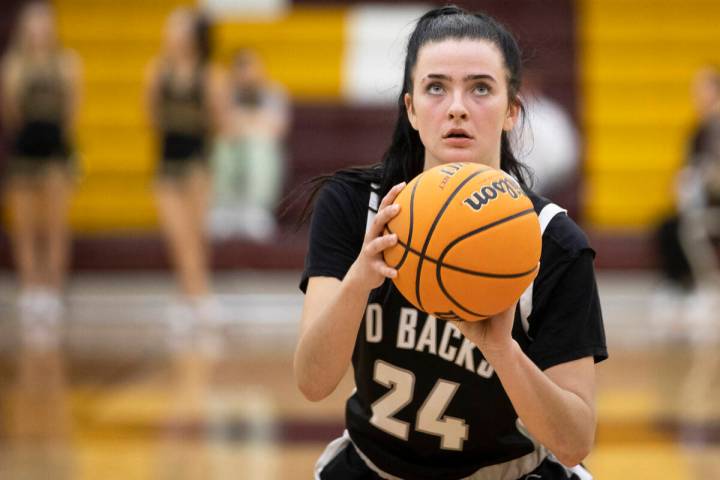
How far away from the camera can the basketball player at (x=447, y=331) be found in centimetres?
215

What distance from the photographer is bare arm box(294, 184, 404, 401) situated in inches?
79.7

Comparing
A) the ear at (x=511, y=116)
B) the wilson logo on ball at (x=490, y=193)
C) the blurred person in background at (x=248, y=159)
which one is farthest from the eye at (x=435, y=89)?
the blurred person in background at (x=248, y=159)

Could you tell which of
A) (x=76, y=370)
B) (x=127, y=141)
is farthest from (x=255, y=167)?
(x=76, y=370)

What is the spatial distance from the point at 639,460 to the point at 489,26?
2797 millimetres

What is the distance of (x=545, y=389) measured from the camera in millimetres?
2111

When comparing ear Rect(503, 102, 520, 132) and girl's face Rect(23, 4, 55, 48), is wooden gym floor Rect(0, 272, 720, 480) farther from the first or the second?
ear Rect(503, 102, 520, 132)

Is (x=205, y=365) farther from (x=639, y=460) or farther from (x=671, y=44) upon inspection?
(x=671, y=44)

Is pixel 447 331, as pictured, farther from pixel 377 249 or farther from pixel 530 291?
pixel 377 249

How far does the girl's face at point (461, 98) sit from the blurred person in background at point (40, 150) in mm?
7156

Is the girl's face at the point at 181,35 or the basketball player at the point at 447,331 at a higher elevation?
the girl's face at the point at 181,35

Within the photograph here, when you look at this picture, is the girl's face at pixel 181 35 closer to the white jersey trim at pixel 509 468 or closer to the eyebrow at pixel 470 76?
the white jersey trim at pixel 509 468

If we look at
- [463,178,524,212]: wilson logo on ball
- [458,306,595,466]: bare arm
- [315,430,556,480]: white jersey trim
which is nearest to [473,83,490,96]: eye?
[463,178,524,212]: wilson logo on ball

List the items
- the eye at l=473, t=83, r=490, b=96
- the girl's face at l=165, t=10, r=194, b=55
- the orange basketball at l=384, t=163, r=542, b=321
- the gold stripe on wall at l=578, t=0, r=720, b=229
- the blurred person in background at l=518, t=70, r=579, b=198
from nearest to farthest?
the orange basketball at l=384, t=163, r=542, b=321 < the eye at l=473, t=83, r=490, b=96 < the girl's face at l=165, t=10, r=194, b=55 < the blurred person in background at l=518, t=70, r=579, b=198 < the gold stripe on wall at l=578, t=0, r=720, b=229

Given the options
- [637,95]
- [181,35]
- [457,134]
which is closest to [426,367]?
[457,134]
